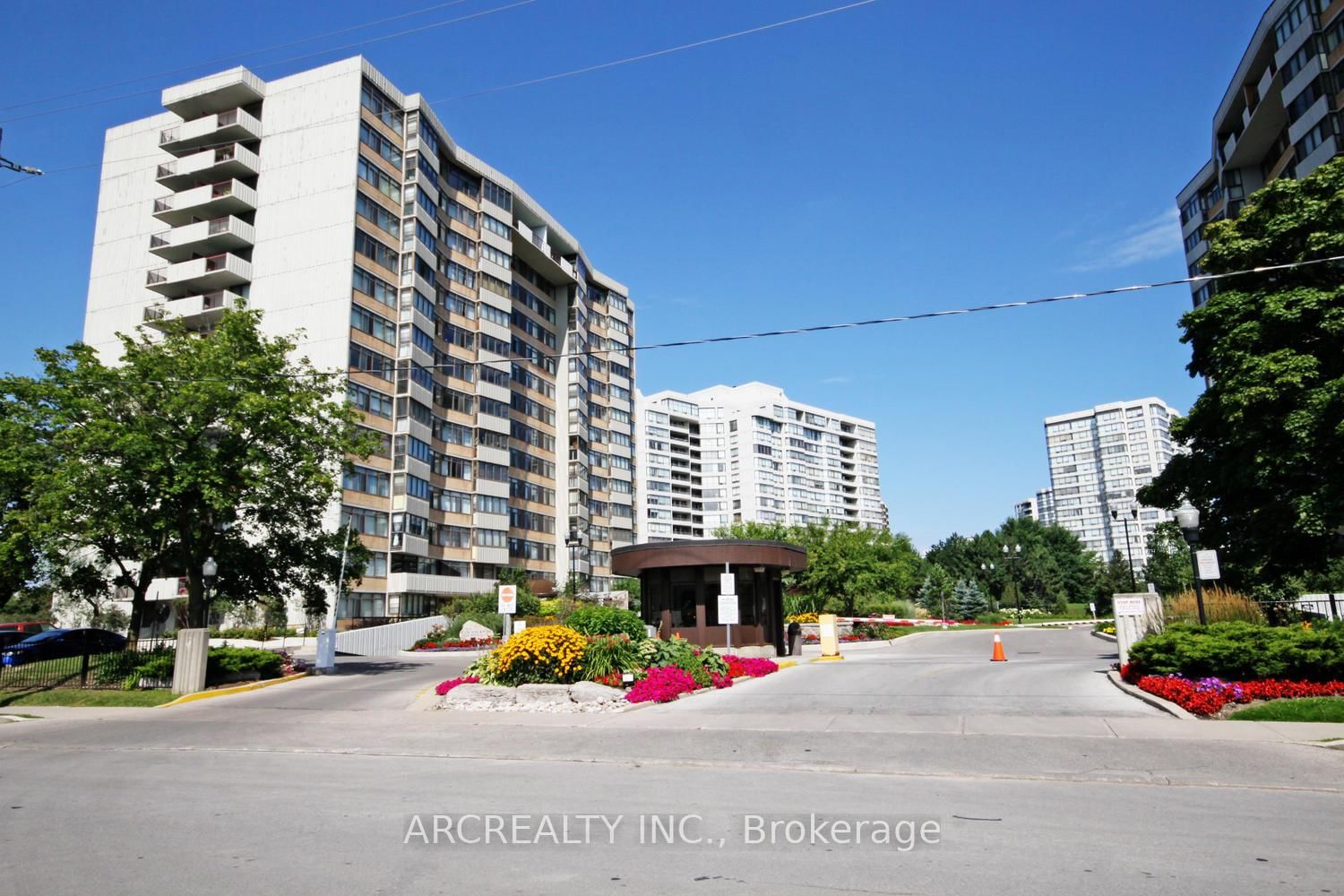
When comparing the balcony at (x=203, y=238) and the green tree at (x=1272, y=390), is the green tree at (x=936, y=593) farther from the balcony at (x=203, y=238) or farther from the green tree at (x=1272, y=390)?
the balcony at (x=203, y=238)

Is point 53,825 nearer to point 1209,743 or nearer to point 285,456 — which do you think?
point 1209,743

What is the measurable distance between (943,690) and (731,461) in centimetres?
13067

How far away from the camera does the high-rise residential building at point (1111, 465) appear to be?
181 metres

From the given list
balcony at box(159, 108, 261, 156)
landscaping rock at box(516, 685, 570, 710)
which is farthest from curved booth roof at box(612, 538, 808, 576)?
balcony at box(159, 108, 261, 156)

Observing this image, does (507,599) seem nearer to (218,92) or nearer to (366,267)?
(366,267)

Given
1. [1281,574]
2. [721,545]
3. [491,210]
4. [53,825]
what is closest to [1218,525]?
[1281,574]

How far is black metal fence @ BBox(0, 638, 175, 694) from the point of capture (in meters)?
22.4

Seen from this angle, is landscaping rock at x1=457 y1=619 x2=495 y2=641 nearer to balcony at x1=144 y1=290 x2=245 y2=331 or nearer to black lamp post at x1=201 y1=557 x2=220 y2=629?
black lamp post at x1=201 y1=557 x2=220 y2=629

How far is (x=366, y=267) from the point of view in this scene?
192 feet

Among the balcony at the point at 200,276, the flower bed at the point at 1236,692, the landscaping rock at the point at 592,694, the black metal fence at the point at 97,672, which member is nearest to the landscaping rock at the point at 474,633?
the black metal fence at the point at 97,672

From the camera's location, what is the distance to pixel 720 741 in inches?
492

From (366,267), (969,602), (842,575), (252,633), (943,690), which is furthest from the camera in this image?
(969,602)

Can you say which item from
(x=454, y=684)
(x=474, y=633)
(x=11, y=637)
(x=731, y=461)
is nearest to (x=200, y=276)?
(x=11, y=637)

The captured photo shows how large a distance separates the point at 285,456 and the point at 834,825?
74.8 feet
